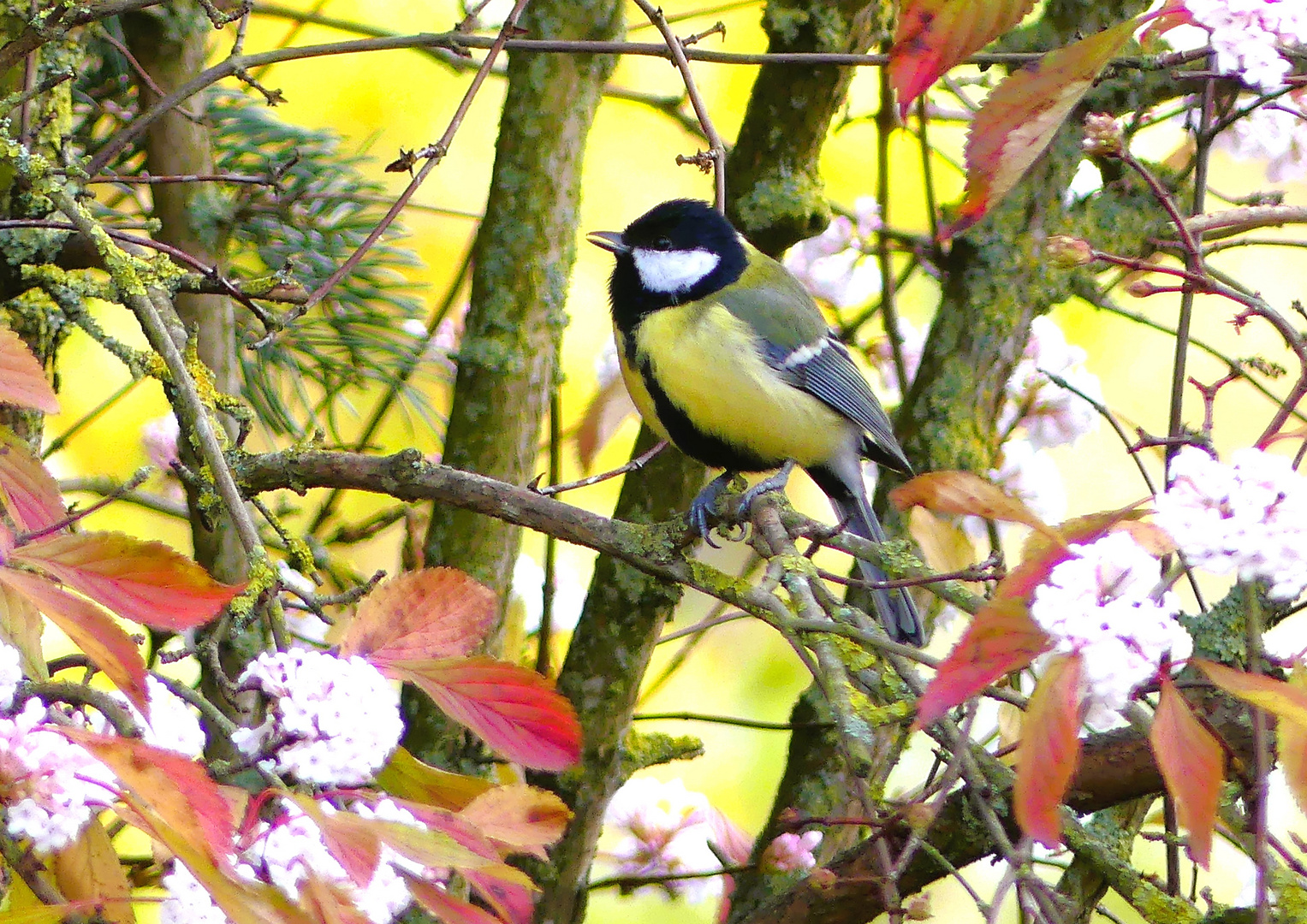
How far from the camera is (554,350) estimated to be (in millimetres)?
1596

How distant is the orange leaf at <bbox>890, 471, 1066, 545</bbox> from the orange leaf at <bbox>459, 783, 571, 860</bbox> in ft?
0.86

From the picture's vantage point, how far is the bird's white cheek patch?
183cm

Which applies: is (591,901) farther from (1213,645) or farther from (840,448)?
(1213,645)

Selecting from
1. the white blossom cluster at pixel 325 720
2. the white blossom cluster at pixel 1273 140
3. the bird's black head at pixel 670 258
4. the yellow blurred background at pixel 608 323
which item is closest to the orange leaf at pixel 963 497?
the white blossom cluster at pixel 325 720

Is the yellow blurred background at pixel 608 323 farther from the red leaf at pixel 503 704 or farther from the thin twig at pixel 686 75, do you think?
the red leaf at pixel 503 704

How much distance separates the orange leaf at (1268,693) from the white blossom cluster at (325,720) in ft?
1.26

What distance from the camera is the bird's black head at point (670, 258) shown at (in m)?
1.81

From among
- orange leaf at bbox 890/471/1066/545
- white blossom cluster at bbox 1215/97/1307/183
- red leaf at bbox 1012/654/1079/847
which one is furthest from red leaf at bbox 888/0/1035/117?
white blossom cluster at bbox 1215/97/1307/183

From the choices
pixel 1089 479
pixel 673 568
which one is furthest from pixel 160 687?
pixel 1089 479

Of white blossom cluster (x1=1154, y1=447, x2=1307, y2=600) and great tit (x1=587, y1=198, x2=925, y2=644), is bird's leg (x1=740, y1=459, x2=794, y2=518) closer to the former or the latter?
great tit (x1=587, y1=198, x2=925, y2=644)

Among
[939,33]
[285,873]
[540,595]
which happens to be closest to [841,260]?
[540,595]

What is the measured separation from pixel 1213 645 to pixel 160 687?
0.93 metres

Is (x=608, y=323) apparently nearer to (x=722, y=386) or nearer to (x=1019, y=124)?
(x=722, y=386)

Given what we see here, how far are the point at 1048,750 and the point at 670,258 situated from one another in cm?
129
